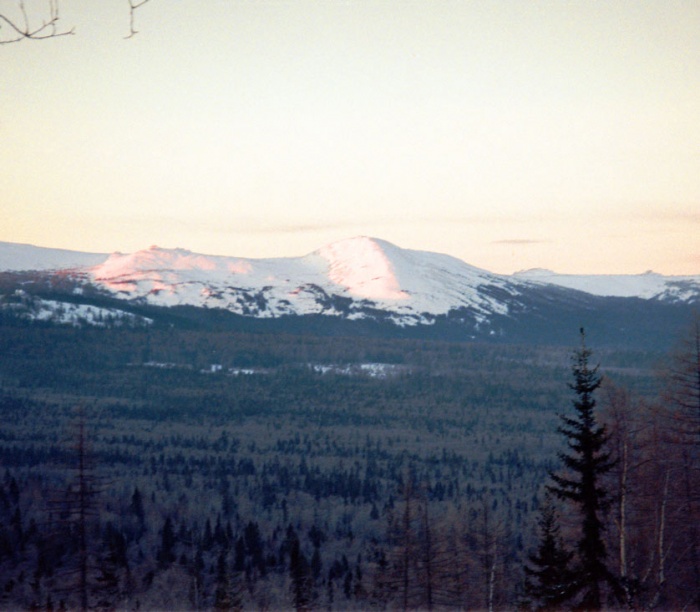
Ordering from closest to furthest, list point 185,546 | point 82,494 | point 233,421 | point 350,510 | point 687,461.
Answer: point 82,494 → point 687,461 → point 185,546 → point 350,510 → point 233,421

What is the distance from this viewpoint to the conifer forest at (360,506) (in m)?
34.5

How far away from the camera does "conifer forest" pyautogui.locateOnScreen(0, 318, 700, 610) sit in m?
34.5

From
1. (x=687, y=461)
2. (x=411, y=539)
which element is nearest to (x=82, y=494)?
(x=411, y=539)

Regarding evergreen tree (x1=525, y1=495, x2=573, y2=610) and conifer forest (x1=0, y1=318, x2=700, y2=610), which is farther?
conifer forest (x1=0, y1=318, x2=700, y2=610)

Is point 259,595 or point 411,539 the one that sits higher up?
point 411,539

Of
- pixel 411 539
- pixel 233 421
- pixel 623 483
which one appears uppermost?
pixel 623 483

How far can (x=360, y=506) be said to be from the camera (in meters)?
106

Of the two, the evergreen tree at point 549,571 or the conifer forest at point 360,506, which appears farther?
the conifer forest at point 360,506

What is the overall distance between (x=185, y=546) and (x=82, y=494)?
2236 inches

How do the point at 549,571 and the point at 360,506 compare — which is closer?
the point at 549,571

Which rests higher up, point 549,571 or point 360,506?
point 549,571

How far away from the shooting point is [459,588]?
44656 mm

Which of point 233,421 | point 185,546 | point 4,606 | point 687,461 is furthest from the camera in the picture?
point 233,421

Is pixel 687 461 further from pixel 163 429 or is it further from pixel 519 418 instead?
pixel 519 418
